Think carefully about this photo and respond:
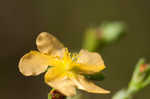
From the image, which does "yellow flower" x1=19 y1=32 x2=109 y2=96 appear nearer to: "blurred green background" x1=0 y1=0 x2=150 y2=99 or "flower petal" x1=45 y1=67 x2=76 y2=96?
"flower petal" x1=45 y1=67 x2=76 y2=96

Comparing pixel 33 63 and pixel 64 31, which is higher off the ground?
pixel 33 63

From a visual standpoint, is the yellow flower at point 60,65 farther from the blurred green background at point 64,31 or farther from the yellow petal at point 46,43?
the blurred green background at point 64,31

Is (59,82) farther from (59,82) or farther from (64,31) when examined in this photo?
(64,31)

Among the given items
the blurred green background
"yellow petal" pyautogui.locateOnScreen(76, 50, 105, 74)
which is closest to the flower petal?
"yellow petal" pyautogui.locateOnScreen(76, 50, 105, 74)

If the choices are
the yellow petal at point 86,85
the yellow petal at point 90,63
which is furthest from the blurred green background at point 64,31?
the yellow petal at point 86,85

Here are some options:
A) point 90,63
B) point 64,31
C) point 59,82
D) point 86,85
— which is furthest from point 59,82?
point 64,31

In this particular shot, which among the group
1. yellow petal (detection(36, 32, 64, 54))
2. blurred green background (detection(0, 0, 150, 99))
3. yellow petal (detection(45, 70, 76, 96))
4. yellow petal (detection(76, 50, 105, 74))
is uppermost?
yellow petal (detection(36, 32, 64, 54))
